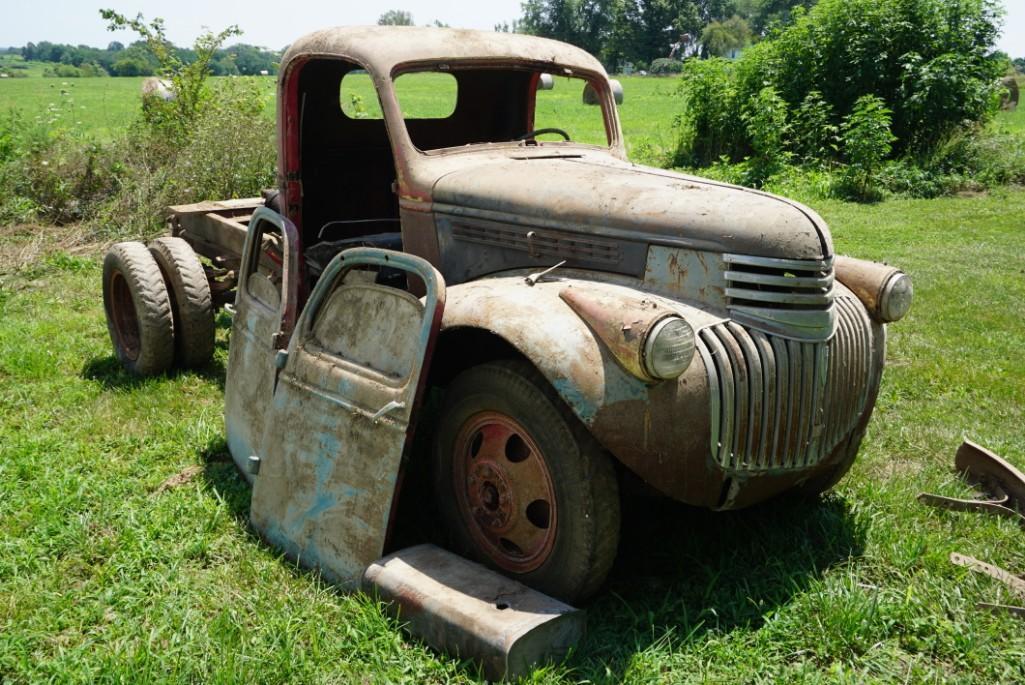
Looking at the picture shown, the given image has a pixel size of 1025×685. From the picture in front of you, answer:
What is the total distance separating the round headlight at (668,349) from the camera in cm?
283

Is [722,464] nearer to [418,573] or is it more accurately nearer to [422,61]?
[418,573]

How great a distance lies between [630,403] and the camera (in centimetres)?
294

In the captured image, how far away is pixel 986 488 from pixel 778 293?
1751 millimetres

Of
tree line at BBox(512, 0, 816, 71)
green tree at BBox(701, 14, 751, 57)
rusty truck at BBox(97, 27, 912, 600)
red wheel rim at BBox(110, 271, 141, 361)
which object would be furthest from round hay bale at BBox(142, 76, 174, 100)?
green tree at BBox(701, 14, 751, 57)

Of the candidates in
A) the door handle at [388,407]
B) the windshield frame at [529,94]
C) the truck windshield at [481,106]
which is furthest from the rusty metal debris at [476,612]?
the truck windshield at [481,106]

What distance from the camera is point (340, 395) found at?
3492mm

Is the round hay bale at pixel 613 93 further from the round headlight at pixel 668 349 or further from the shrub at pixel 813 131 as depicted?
the shrub at pixel 813 131

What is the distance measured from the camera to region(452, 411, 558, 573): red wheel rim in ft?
10.6

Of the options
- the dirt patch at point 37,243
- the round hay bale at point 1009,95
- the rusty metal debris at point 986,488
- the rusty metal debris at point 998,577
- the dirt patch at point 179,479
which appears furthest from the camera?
the round hay bale at point 1009,95

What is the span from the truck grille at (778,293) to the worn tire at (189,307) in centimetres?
370

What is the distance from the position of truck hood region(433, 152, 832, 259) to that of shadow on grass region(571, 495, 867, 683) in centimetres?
120

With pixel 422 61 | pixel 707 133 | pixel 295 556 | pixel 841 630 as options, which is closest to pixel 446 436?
pixel 295 556

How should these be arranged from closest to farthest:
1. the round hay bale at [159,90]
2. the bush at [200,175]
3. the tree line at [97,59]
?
1. the bush at [200,175]
2. the round hay bale at [159,90]
3. the tree line at [97,59]

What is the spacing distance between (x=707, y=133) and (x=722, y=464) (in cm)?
1249
